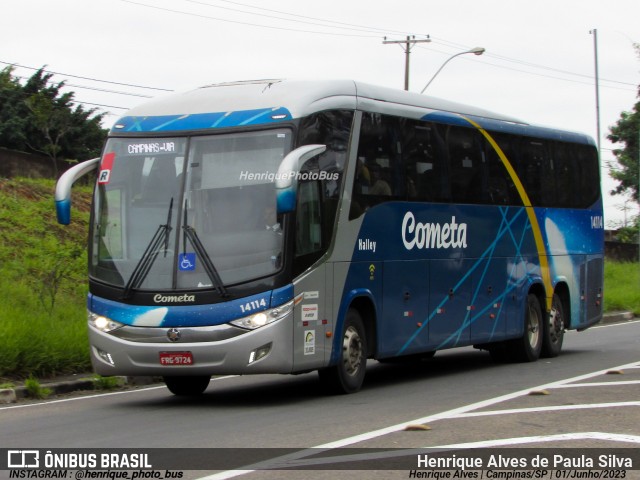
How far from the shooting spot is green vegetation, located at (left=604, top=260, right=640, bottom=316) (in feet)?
109

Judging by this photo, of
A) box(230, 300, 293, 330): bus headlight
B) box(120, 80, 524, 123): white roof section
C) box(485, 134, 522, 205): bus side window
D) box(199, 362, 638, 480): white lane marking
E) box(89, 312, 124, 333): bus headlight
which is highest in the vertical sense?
box(120, 80, 524, 123): white roof section

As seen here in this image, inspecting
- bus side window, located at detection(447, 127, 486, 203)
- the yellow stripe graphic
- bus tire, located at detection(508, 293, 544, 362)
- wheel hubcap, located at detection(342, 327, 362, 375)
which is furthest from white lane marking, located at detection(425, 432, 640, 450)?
bus tire, located at detection(508, 293, 544, 362)

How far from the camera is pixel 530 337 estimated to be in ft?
61.6

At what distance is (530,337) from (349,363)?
227 inches

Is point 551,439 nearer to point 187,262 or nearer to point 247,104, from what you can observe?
point 187,262

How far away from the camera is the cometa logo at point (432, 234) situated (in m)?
15.2

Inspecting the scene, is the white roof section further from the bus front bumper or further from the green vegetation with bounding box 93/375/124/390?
the green vegetation with bounding box 93/375/124/390

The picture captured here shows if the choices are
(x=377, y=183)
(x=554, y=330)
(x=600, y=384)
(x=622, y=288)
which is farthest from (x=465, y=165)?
(x=622, y=288)

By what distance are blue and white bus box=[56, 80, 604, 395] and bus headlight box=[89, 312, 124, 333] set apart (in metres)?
0.01

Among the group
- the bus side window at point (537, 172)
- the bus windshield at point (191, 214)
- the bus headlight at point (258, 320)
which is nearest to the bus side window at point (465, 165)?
the bus side window at point (537, 172)

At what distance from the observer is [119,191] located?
43.3ft

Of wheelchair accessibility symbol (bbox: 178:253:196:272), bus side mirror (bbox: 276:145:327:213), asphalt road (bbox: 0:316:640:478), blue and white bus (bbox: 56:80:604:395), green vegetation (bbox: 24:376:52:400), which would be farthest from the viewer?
green vegetation (bbox: 24:376:52:400)

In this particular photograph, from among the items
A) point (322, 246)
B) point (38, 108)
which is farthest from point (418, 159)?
point (38, 108)

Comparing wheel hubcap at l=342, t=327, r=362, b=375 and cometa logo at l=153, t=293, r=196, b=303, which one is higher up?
cometa logo at l=153, t=293, r=196, b=303
